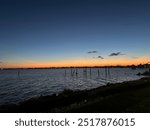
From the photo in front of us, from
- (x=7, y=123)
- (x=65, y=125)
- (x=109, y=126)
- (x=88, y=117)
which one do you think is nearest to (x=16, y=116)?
(x=7, y=123)

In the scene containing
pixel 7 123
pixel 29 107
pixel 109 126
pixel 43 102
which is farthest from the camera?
pixel 43 102

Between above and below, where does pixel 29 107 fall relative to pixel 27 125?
below

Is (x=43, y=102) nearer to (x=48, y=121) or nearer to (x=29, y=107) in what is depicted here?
(x=29, y=107)

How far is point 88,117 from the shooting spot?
6000mm

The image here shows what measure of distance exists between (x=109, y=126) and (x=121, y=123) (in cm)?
41

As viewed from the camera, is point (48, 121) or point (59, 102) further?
point (59, 102)

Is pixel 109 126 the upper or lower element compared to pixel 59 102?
upper

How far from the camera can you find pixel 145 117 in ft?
20.2

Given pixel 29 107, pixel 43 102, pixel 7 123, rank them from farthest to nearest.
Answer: pixel 43 102 < pixel 29 107 < pixel 7 123

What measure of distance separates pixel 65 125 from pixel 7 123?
5.64 ft

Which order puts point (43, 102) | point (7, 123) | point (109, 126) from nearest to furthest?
point (109, 126)
point (7, 123)
point (43, 102)

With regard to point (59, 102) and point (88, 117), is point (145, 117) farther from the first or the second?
point (59, 102)

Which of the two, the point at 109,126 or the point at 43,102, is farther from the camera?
the point at 43,102

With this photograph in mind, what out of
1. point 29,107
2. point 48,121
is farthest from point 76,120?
point 29,107
